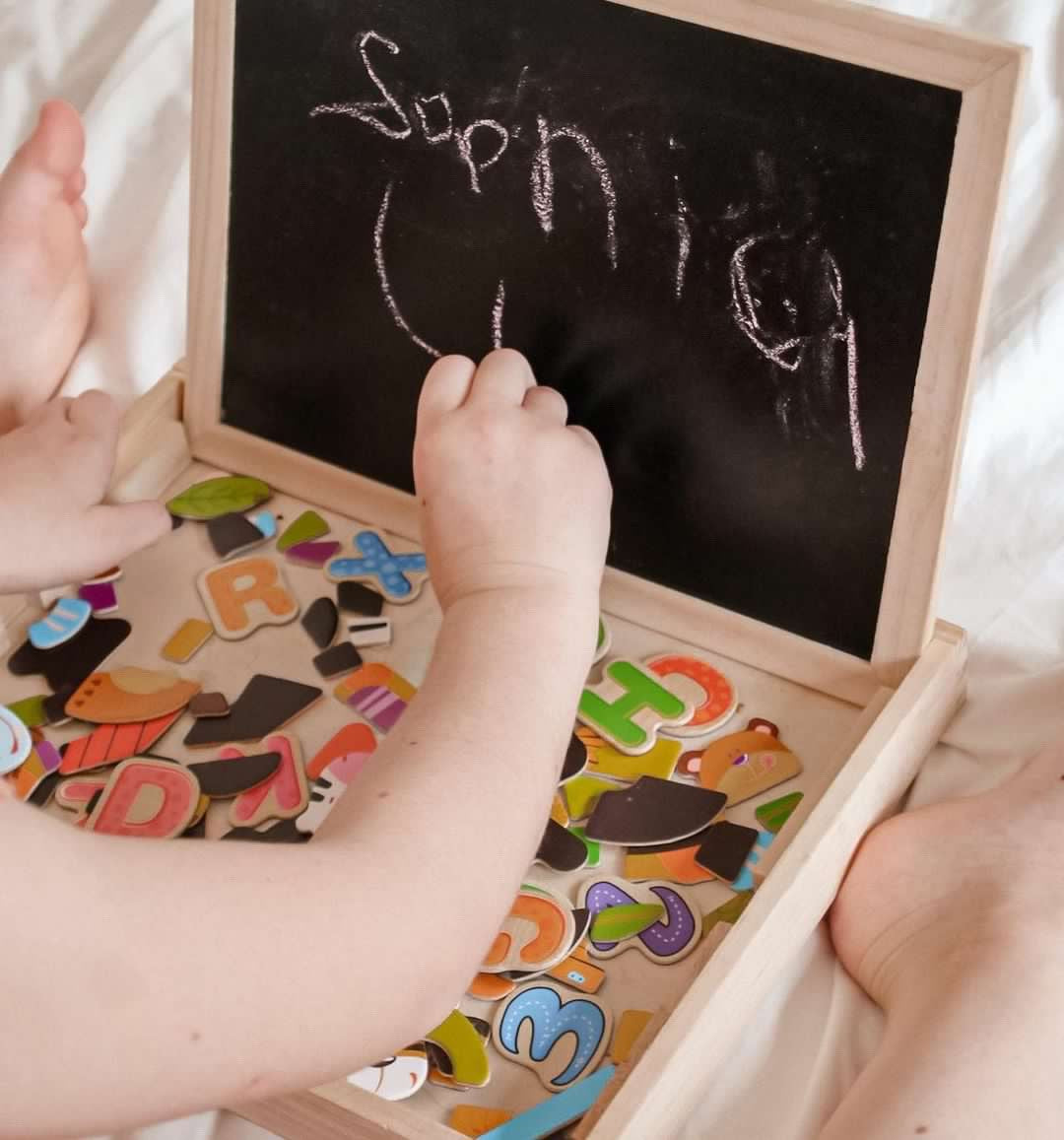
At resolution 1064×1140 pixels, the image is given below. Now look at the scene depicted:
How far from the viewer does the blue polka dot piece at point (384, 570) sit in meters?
0.85

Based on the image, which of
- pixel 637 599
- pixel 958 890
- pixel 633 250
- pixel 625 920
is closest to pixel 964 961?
pixel 958 890

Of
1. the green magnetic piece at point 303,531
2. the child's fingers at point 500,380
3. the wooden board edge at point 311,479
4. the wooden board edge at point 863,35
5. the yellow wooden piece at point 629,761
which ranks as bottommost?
the yellow wooden piece at point 629,761

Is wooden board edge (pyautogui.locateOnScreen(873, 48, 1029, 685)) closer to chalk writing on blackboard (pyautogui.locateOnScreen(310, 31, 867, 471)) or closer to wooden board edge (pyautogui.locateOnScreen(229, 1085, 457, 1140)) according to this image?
chalk writing on blackboard (pyautogui.locateOnScreen(310, 31, 867, 471))

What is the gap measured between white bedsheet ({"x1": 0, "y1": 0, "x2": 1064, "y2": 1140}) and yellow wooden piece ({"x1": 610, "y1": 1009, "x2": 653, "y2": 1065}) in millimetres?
50

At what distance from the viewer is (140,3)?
125cm

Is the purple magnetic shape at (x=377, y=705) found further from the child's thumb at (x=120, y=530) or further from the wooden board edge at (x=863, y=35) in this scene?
the wooden board edge at (x=863, y=35)

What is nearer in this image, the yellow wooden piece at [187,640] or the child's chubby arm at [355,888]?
the child's chubby arm at [355,888]

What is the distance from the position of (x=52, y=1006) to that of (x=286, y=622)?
1.18ft

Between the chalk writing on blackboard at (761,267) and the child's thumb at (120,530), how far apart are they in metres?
0.23

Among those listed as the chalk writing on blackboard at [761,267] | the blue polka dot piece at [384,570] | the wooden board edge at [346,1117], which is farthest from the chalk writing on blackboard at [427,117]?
the wooden board edge at [346,1117]

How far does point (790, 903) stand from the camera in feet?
2.28

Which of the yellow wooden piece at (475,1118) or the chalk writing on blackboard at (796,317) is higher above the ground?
the chalk writing on blackboard at (796,317)

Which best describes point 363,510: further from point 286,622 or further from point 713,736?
point 713,736

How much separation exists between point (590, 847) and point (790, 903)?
10 centimetres
